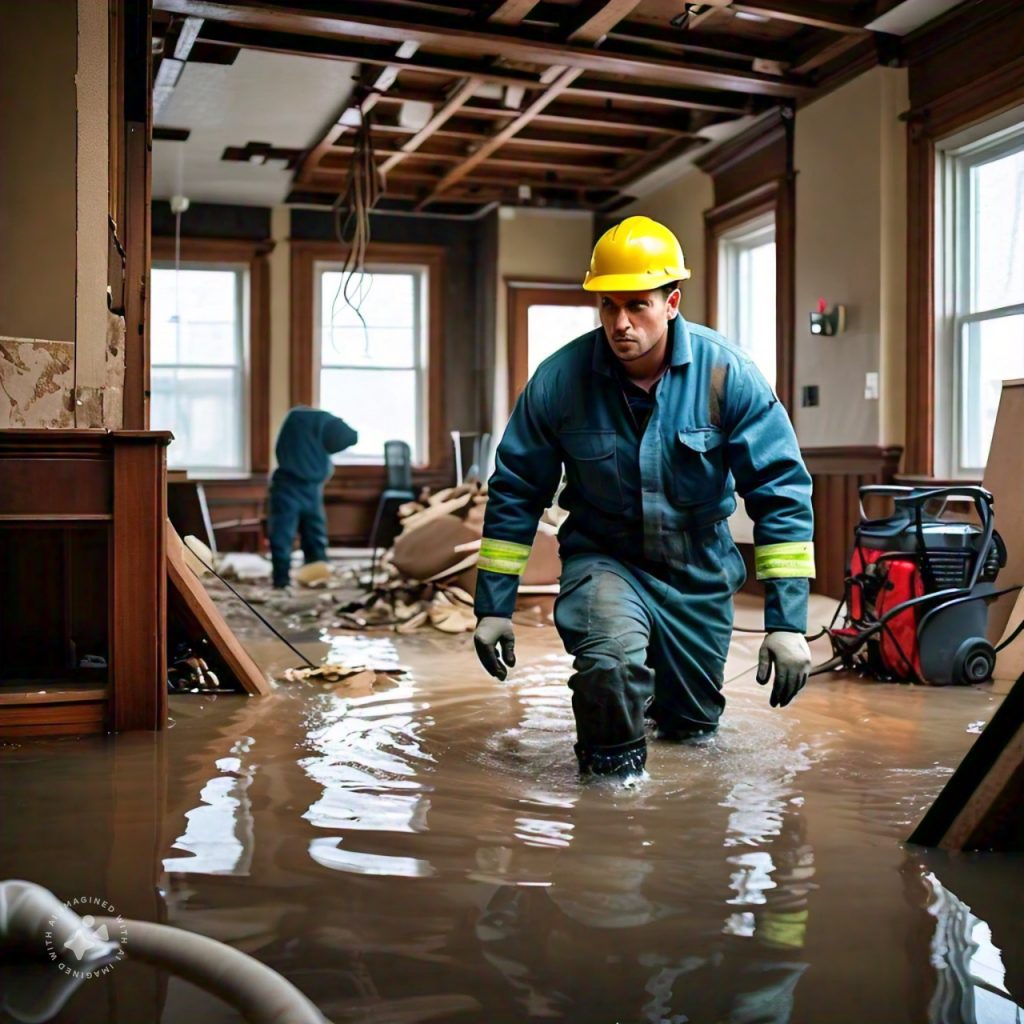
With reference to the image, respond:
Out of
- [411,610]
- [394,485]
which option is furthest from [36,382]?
[394,485]

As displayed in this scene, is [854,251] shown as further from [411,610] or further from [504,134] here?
[411,610]

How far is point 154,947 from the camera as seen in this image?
169 centimetres

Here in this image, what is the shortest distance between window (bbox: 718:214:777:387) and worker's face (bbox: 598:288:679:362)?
5319 mm

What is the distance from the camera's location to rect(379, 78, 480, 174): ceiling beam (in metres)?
7.61

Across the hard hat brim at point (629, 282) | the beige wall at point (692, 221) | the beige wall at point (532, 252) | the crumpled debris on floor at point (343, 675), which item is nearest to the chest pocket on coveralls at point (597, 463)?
the hard hat brim at point (629, 282)

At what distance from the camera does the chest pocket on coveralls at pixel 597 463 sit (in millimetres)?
3297

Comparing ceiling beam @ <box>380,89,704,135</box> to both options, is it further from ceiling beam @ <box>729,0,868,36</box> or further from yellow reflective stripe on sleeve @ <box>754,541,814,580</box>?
yellow reflective stripe on sleeve @ <box>754,541,814,580</box>

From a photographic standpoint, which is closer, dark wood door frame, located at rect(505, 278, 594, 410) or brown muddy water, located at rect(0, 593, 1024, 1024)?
brown muddy water, located at rect(0, 593, 1024, 1024)

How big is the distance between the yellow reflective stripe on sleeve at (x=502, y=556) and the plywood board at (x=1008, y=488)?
2.68 metres

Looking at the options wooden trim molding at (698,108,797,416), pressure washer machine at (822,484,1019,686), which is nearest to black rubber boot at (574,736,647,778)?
pressure washer machine at (822,484,1019,686)

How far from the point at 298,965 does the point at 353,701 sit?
243 centimetres

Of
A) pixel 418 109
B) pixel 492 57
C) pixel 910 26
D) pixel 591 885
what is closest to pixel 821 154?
A: pixel 910 26

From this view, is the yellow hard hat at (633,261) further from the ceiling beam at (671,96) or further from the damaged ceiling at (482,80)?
the ceiling beam at (671,96)

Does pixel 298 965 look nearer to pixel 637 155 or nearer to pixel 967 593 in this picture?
pixel 967 593
